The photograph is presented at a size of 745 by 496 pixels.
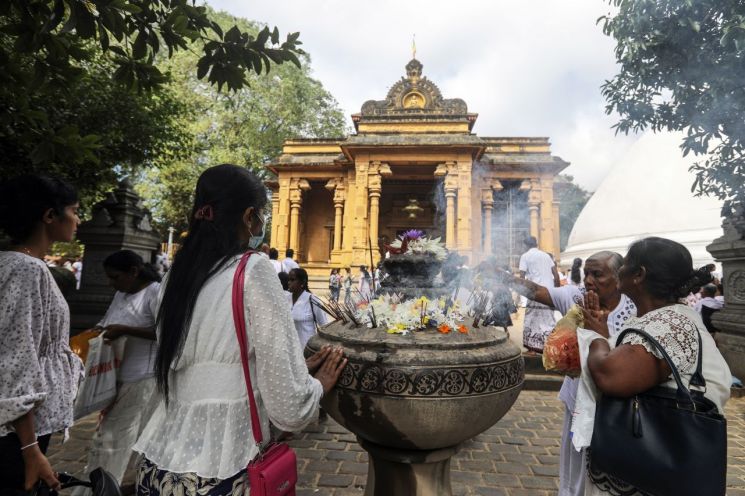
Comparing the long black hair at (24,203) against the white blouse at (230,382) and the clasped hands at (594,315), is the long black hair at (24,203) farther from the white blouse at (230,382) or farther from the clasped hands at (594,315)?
the clasped hands at (594,315)

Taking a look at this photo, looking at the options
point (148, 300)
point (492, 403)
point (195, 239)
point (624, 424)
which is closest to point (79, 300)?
point (148, 300)

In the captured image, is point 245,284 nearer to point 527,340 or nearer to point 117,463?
point 117,463

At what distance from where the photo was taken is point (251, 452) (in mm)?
1361

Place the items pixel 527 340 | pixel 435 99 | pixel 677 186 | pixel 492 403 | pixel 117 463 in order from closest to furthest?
pixel 492 403, pixel 117 463, pixel 527 340, pixel 677 186, pixel 435 99

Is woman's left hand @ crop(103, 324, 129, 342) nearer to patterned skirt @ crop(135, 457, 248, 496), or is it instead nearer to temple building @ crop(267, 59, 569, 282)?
patterned skirt @ crop(135, 457, 248, 496)

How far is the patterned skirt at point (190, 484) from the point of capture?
1.34 metres

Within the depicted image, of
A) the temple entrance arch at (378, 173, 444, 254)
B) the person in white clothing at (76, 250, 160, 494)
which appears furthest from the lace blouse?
the temple entrance arch at (378, 173, 444, 254)

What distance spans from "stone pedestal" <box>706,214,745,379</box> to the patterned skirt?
727 centimetres

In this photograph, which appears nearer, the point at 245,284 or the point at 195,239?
the point at 245,284

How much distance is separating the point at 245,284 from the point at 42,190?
1.21 m

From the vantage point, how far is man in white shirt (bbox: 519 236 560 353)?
610cm

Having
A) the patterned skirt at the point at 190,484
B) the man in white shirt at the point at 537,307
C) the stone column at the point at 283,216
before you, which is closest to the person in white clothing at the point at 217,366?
the patterned skirt at the point at 190,484

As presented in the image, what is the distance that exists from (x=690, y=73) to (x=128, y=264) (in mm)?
6631

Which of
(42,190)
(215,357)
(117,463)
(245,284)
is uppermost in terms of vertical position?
(42,190)
